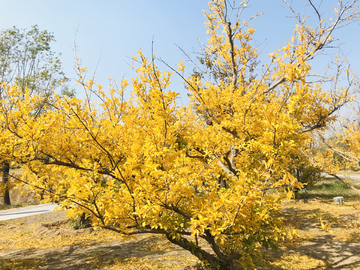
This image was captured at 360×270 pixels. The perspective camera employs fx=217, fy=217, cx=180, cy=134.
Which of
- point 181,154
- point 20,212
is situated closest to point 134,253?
point 181,154

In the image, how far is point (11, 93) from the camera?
3.66 meters

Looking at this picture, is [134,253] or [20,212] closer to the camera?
[134,253]

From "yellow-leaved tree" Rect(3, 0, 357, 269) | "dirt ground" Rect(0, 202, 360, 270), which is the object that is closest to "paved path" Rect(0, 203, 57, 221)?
"dirt ground" Rect(0, 202, 360, 270)

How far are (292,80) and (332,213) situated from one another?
7.87 metres

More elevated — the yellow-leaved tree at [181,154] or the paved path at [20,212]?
the yellow-leaved tree at [181,154]

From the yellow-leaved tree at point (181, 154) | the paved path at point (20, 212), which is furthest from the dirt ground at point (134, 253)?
the paved path at point (20, 212)

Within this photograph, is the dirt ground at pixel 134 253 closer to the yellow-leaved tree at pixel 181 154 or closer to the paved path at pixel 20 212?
the yellow-leaved tree at pixel 181 154

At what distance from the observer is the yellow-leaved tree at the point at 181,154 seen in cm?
223

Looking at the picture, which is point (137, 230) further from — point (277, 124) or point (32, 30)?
point (32, 30)

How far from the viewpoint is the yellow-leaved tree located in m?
2.23

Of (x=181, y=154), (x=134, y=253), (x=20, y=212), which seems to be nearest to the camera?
(x=181, y=154)

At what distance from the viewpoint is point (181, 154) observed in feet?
8.85

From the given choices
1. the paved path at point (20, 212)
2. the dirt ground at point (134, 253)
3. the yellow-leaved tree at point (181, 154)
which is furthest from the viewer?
the paved path at point (20, 212)

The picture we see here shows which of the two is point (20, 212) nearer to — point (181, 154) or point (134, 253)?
point (134, 253)
